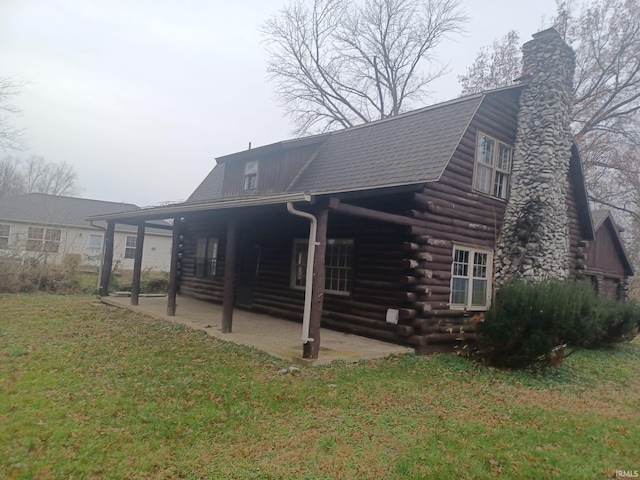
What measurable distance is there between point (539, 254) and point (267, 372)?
23.9 feet

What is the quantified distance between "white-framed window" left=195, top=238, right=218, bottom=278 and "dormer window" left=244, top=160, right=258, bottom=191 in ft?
7.27

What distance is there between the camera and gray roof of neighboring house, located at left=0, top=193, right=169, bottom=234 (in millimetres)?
25797

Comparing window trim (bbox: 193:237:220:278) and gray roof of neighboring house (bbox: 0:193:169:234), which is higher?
gray roof of neighboring house (bbox: 0:193:169:234)

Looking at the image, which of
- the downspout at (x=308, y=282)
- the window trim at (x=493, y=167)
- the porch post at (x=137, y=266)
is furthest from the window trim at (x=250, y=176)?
the downspout at (x=308, y=282)

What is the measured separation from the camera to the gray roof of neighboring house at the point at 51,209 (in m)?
25.8

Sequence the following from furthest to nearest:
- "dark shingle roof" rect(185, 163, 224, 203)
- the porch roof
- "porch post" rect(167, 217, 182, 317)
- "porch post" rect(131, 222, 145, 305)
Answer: "dark shingle roof" rect(185, 163, 224, 203), "porch post" rect(131, 222, 145, 305), "porch post" rect(167, 217, 182, 317), the porch roof

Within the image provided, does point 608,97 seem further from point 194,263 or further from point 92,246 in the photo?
point 92,246

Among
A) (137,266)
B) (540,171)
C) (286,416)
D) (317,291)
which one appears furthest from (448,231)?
(137,266)

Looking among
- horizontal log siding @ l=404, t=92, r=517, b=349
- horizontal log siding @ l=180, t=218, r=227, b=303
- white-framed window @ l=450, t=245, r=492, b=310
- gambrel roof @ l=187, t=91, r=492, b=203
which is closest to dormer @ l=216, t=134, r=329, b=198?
gambrel roof @ l=187, t=91, r=492, b=203

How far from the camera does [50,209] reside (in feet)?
90.5

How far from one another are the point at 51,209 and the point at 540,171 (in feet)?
93.2

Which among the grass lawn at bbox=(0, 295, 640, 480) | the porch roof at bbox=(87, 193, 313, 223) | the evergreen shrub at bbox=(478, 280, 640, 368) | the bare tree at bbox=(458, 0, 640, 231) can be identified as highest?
the bare tree at bbox=(458, 0, 640, 231)

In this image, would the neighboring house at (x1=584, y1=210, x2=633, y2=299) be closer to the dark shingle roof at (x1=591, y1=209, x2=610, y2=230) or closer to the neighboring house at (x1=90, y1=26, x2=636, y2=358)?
the dark shingle roof at (x1=591, y1=209, x2=610, y2=230)

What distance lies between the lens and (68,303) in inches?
507
